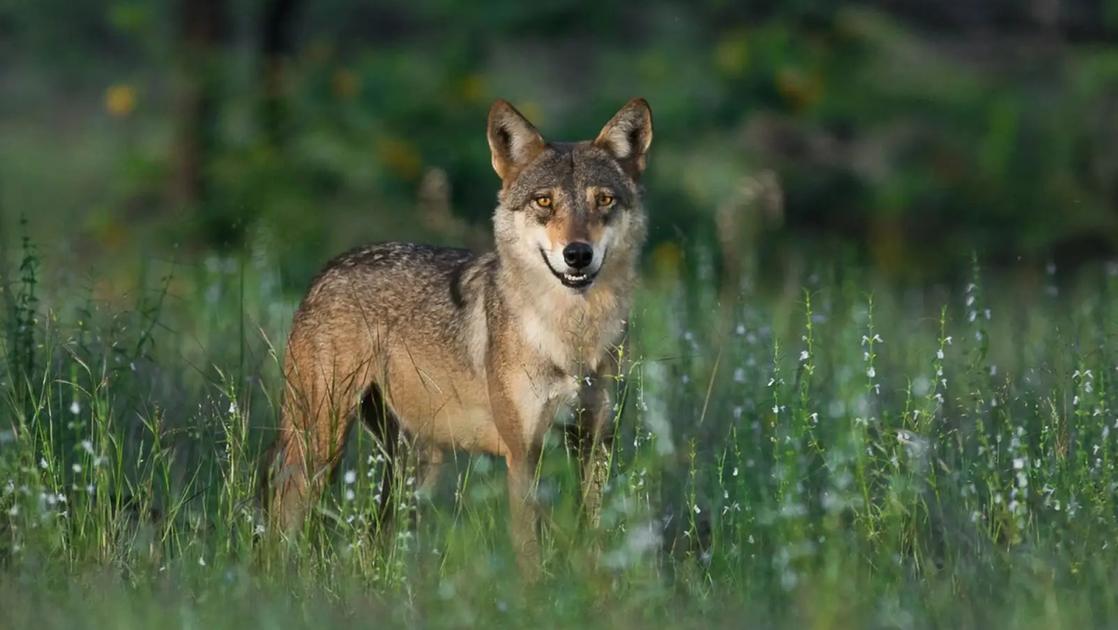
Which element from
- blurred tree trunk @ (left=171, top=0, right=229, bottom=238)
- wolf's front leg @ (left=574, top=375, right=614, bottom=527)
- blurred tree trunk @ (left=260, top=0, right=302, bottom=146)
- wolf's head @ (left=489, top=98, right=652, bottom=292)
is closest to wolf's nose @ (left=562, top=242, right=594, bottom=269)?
wolf's head @ (left=489, top=98, right=652, bottom=292)

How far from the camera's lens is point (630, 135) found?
250 inches

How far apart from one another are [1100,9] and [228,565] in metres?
15.0

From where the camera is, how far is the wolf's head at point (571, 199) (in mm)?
5867

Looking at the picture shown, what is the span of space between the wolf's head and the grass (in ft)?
1.46

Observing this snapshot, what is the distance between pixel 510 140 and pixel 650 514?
5.99 ft

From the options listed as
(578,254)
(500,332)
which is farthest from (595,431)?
(578,254)

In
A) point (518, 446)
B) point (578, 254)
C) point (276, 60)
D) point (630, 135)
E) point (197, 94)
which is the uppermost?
point (276, 60)

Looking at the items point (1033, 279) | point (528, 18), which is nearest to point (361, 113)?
point (528, 18)

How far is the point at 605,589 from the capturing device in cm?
474

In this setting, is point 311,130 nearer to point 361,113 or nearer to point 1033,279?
point 361,113

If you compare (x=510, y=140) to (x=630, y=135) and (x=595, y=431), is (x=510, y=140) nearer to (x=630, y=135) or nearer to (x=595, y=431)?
(x=630, y=135)

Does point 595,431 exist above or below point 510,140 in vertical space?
below

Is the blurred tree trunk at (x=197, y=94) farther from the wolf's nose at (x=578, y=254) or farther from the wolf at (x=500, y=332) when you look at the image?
the wolf's nose at (x=578, y=254)

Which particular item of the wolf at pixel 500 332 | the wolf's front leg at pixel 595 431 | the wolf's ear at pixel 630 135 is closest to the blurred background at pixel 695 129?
the wolf's ear at pixel 630 135
